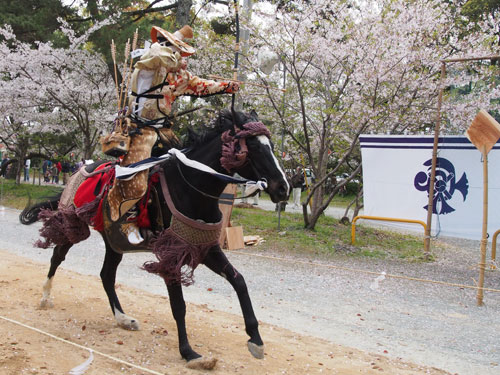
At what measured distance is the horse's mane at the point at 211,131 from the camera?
3.98m

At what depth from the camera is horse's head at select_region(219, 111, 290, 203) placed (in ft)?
11.6

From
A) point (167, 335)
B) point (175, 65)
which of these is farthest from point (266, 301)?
point (175, 65)

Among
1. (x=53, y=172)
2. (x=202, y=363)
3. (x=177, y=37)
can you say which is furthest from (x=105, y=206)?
(x=53, y=172)

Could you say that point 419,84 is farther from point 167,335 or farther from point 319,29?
point 167,335

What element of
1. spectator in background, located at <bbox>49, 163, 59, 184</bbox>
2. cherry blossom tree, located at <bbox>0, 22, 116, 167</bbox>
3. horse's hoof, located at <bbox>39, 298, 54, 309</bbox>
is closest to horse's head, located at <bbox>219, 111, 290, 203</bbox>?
horse's hoof, located at <bbox>39, 298, 54, 309</bbox>

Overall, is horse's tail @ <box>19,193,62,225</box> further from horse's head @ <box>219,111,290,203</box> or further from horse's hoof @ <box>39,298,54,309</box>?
horse's head @ <box>219,111,290,203</box>

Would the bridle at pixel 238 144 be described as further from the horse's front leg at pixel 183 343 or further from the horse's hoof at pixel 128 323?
the horse's hoof at pixel 128 323

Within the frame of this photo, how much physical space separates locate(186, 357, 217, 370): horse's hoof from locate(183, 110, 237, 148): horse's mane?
1.77 m

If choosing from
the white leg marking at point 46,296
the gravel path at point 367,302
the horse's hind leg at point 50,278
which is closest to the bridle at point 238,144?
the gravel path at point 367,302

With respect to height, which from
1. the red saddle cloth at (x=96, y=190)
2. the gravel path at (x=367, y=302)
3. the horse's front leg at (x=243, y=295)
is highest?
the red saddle cloth at (x=96, y=190)

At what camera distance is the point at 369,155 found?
9359 millimetres

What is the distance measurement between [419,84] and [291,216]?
606 centimetres

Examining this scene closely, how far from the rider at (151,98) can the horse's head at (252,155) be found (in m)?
0.61

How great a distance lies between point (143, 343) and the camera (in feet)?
14.5
